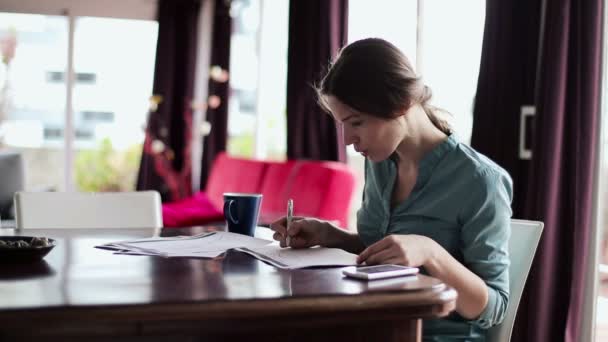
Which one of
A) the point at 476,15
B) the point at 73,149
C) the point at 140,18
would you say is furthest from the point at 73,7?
the point at 476,15

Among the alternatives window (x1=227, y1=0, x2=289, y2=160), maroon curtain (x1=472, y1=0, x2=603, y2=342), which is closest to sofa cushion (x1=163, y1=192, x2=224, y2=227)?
window (x1=227, y1=0, x2=289, y2=160)

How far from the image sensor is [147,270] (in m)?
1.27

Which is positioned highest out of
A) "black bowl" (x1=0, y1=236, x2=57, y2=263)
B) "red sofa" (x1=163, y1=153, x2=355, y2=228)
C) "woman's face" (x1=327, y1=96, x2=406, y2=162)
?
"woman's face" (x1=327, y1=96, x2=406, y2=162)

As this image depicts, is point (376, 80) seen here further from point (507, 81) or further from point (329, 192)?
point (329, 192)

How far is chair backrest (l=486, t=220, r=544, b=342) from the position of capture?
1.59 m

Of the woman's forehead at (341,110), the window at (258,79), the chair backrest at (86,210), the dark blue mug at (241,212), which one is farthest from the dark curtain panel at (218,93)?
the woman's forehead at (341,110)

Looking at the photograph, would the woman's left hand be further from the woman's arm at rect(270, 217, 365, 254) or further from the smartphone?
the woman's arm at rect(270, 217, 365, 254)

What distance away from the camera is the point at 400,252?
1263 mm

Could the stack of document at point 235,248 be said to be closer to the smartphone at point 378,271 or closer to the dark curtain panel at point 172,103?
the smartphone at point 378,271

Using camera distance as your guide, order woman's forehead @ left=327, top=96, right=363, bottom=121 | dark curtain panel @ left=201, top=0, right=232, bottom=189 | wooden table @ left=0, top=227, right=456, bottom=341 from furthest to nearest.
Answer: dark curtain panel @ left=201, top=0, right=232, bottom=189
woman's forehead @ left=327, top=96, right=363, bottom=121
wooden table @ left=0, top=227, right=456, bottom=341

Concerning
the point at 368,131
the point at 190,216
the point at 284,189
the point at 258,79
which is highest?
the point at 258,79

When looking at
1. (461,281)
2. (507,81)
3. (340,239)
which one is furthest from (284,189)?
(461,281)

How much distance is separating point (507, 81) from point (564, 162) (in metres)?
0.42

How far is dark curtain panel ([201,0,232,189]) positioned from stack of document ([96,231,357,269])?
5.11 metres
